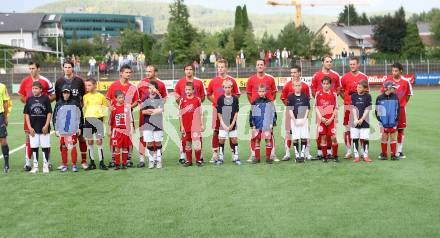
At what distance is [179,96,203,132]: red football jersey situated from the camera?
431 inches

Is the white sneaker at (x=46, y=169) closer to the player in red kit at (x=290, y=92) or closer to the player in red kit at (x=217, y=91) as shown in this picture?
the player in red kit at (x=217, y=91)

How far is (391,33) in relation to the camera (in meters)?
76.2

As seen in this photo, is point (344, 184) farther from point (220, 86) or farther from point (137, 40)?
point (137, 40)

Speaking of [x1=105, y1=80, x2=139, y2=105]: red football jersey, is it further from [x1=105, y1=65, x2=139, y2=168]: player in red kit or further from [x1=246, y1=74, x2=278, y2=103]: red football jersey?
[x1=246, y1=74, x2=278, y2=103]: red football jersey

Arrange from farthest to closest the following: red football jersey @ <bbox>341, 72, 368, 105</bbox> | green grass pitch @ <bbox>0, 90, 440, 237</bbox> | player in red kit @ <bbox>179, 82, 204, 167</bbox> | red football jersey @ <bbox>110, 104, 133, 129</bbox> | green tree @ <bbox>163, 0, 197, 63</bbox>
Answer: green tree @ <bbox>163, 0, 197, 63</bbox> → red football jersey @ <bbox>341, 72, 368, 105</bbox> → player in red kit @ <bbox>179, 82, 204, 167</bbox> → red football jersey @ <bbox>110, 104, 133, 129</bbox> → green grass pitch @ <bbox>0, 90, 440, 237</bbox>

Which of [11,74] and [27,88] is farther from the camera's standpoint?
[11,74]

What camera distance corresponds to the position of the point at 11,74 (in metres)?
40.9

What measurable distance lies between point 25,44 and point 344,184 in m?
97.0

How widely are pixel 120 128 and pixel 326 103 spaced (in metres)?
3.80

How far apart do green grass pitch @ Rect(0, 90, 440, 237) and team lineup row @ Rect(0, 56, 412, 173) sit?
18.8 inches

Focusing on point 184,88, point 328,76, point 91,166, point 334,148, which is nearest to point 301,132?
point 334,148

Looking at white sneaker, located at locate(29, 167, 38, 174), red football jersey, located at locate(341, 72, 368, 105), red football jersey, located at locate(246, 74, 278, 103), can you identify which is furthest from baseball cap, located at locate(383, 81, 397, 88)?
white sneaker, located at locate(29, 167, 38, 174)

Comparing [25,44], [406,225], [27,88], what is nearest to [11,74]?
[27,88]

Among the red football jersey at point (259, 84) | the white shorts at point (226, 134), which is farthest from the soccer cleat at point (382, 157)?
the white shorts at point (226, 134)
